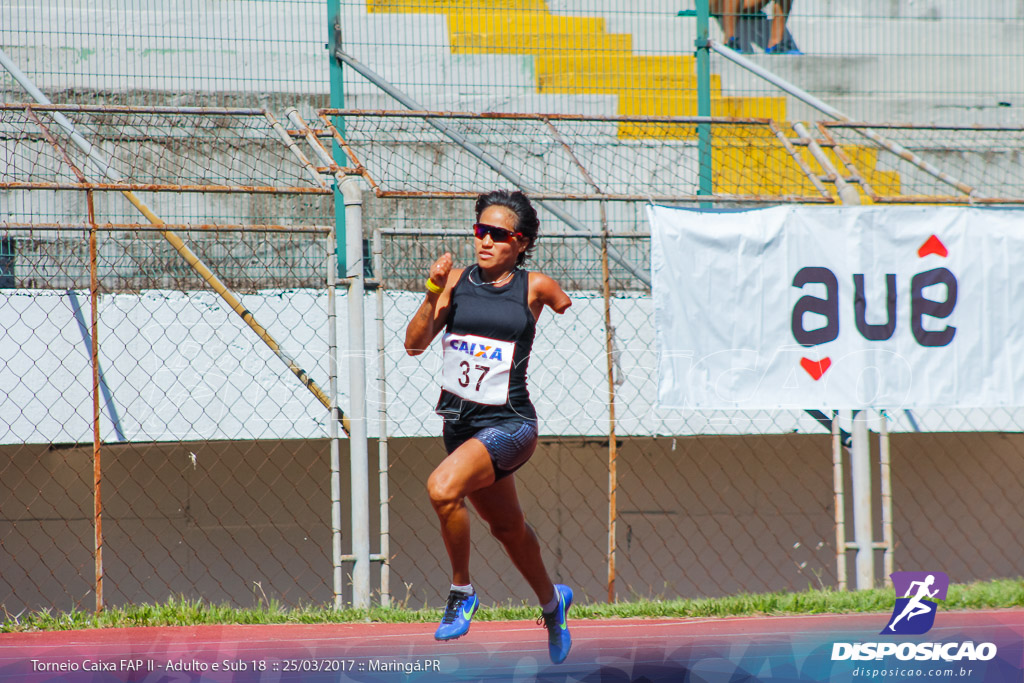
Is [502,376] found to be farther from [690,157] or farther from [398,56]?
[398,56]

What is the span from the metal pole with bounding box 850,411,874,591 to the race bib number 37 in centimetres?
239

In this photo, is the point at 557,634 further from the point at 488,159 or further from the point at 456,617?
the point at 488,159

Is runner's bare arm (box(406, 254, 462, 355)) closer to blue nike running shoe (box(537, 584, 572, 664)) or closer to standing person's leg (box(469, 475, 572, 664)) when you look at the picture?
standing person's leg (box(469, 475, 572, 664))

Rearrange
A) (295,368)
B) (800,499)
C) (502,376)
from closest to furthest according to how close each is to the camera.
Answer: (502,376)
(295,368)
(800,499)

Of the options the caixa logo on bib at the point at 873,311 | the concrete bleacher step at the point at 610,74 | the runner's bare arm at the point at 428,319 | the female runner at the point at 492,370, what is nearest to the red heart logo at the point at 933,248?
the caixa logo on bib at the point at 873,311

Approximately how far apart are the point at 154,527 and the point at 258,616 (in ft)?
5.15

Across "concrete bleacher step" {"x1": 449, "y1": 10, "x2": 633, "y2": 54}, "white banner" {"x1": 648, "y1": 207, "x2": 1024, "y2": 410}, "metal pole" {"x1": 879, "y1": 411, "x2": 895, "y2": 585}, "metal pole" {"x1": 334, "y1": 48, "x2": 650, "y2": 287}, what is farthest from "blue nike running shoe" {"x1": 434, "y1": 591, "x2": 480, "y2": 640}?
"concrete bleacher step" {"x1": 449, "y1": 10, "x2": 633, "y2": 54}

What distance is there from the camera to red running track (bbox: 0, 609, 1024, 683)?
157 inches

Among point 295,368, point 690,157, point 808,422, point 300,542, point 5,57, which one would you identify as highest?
point 5,57

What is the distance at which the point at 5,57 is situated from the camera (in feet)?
21.0

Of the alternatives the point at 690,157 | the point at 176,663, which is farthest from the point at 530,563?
the point at 690,157

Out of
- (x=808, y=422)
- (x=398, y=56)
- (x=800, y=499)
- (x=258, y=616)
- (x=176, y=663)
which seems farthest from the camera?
(x=398, y=56)

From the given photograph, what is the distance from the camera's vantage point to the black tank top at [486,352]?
3812 millimetres

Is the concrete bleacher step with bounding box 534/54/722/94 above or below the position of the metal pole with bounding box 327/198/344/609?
above
